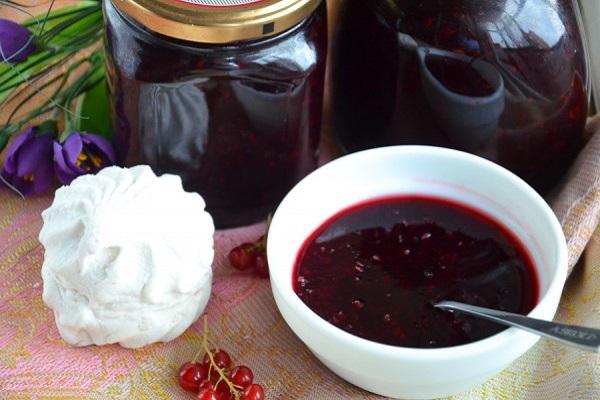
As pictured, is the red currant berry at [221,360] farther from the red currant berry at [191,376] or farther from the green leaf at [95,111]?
the green leaf at [95,111]

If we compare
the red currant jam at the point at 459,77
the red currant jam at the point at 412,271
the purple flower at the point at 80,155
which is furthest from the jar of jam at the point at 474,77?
the purple flower at the point at 80,155

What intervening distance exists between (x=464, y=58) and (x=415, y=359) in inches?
13.7

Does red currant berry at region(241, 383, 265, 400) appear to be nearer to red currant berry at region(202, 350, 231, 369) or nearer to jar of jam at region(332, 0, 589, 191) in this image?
red currant berry at region(202, 350, 231, 369)

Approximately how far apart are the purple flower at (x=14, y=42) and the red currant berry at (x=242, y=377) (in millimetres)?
494

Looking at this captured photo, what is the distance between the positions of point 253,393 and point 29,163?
1.39 feet

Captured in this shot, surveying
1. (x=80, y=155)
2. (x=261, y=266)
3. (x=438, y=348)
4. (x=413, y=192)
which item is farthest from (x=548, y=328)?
(x=80, y=155)

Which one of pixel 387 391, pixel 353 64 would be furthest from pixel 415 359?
pixel 353 64

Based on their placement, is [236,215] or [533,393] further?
[236,215]

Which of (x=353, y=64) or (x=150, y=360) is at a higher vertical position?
(x=353, y=64)

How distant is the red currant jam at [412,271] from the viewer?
1020mm

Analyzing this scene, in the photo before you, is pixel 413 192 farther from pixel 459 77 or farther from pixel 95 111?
pixel 95 111

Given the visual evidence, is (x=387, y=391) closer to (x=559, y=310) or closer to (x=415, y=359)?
(x=415, y=359)

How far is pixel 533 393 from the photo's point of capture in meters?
1.09

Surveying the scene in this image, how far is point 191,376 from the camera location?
1.07 m
